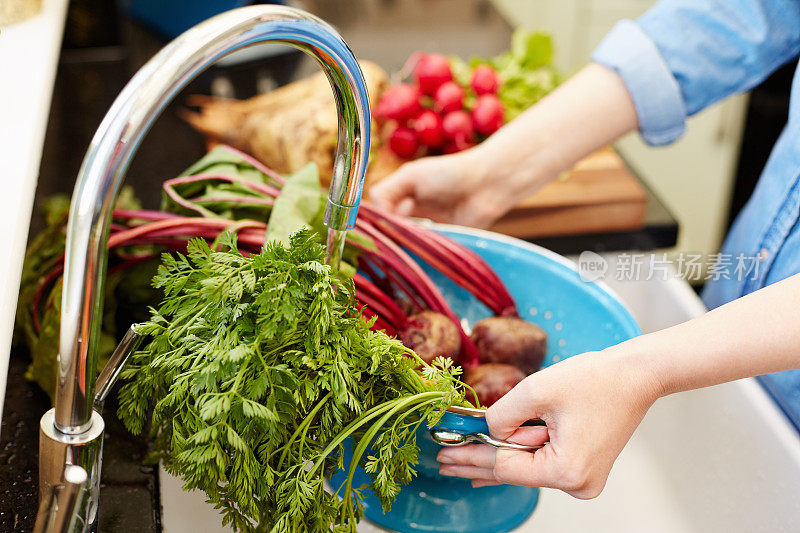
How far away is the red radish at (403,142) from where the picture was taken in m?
1.36

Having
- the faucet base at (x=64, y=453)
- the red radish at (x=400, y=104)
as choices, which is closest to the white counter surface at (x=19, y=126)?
the faucet base at (x=64, y=453)

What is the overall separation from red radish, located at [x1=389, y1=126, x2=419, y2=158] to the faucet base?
0.92 metres

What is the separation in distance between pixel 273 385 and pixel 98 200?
0.22 metres

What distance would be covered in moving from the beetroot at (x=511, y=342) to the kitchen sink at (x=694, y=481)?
0.51ft

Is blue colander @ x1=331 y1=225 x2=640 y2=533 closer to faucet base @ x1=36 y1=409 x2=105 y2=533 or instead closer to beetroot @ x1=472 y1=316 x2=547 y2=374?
beetroot @ x1=472 y1=316 x2=547 y2=374

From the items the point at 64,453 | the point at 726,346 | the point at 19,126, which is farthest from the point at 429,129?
the point at 64,453

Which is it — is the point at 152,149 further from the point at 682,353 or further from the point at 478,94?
the point at 682,353

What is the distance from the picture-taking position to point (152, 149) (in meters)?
1.32

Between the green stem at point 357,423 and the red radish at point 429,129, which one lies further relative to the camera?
the red radish at point 429,129

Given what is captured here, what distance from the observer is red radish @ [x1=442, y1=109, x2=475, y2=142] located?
1.37 metres

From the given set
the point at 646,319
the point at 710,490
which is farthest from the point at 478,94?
the point at 710,490

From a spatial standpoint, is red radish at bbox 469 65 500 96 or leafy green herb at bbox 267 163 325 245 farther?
red radish at bbox 469 65 500 96

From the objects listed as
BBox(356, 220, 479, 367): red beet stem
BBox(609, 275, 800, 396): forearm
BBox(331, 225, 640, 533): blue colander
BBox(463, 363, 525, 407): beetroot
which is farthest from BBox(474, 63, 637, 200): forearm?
BBox(609, 275, 800, 396): forearm

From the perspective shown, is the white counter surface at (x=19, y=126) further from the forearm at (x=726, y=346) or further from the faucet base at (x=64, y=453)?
the forearm at (x=726, y=346)
